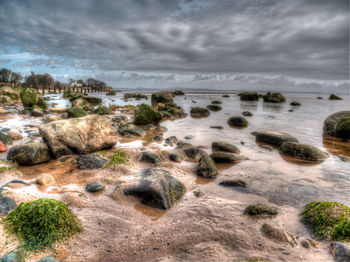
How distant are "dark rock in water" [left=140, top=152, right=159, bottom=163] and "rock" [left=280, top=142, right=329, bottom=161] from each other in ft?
16.9

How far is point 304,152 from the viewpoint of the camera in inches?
282

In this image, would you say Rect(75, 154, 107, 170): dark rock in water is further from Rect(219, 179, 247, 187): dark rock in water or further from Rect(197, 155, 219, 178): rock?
Rect(219, 179, 247, 187): dark rock in water

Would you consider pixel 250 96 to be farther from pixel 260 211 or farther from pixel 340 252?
pixel 340 252

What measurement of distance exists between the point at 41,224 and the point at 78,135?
14.1 ft

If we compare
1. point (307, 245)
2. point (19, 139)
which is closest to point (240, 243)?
point (307, 245)

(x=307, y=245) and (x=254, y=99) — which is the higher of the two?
(x=254, y=99)

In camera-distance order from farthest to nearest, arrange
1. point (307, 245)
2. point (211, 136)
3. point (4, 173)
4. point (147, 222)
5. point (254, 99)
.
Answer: point (254, 99), point (211, 136), point (4, 173), point (147, 222), point (307, 245)

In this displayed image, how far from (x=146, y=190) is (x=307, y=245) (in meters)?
2.89

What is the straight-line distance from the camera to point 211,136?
33.7ft

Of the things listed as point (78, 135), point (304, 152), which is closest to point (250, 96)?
point (304, 152)

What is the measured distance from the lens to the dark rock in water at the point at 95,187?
4377 mm

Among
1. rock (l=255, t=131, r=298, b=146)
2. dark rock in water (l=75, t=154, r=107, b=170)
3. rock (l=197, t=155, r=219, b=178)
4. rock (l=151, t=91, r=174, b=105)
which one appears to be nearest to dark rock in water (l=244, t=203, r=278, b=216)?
rock (l=197, t=155, r=219, b=178)

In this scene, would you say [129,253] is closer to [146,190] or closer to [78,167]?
[146,190]

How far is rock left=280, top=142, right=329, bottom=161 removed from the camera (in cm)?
702
